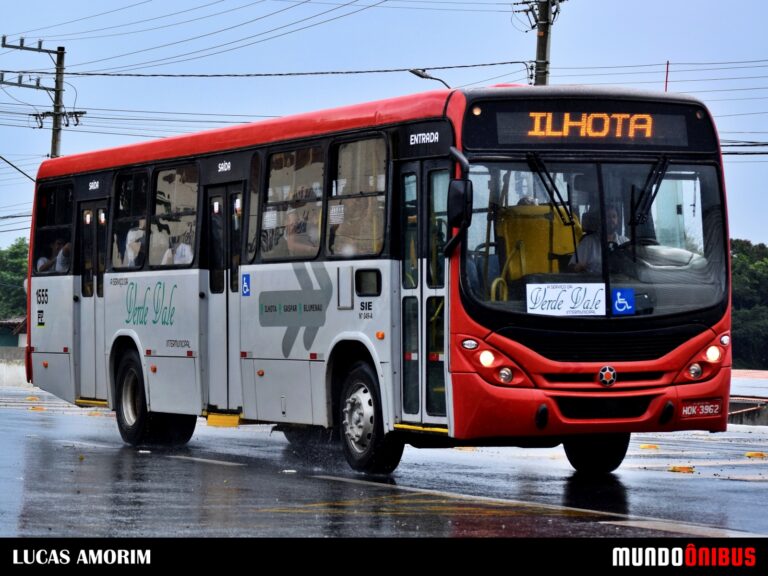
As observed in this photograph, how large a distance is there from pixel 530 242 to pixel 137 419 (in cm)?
758

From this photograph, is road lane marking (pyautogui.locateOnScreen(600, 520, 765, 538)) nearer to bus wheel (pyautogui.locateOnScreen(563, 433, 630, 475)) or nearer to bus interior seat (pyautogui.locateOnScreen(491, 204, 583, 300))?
bus interior seat (pyautogui.locateOnScreen(491, 204, 583, 300))

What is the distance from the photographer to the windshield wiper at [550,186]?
565 inches

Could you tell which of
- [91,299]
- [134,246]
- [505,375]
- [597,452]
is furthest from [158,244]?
[505,375]

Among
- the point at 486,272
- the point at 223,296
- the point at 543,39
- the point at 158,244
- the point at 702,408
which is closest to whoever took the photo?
the point at 486,272

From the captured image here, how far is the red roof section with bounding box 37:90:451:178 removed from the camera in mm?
15171

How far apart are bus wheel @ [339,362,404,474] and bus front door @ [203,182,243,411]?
2.47 m

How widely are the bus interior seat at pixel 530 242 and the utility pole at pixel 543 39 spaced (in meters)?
22.0

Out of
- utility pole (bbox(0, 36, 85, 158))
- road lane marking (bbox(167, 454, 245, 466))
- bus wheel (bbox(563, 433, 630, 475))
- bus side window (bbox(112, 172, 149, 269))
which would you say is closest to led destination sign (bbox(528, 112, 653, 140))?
bus wheel (bbox(563, 433, 630, 475))

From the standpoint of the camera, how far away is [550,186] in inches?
567

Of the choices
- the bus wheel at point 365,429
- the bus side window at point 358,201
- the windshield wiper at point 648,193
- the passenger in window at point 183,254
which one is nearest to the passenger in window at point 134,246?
the passenger in window at point 183,254

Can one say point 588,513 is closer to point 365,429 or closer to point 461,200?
point 461,200
